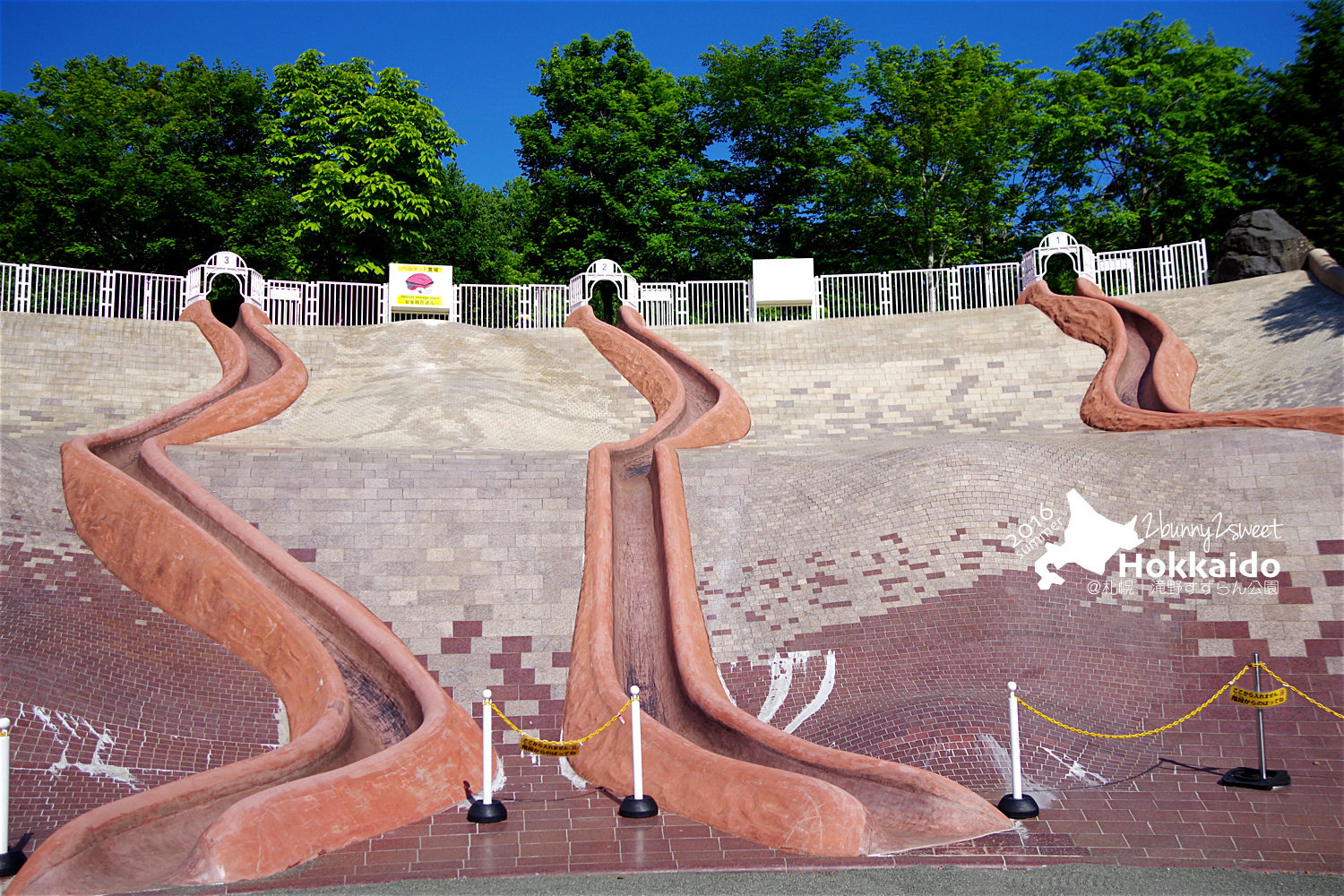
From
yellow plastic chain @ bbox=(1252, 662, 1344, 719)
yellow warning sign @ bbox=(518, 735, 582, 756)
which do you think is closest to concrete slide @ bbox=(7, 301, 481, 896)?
yellow warning sign @ bbox=(518, 735, 582, 756)

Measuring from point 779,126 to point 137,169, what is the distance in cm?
1825

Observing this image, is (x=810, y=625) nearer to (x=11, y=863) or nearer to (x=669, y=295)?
(x=11, y=863)

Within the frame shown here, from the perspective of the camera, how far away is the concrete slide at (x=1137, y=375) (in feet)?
38.8

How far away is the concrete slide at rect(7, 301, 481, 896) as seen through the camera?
611 centimetres

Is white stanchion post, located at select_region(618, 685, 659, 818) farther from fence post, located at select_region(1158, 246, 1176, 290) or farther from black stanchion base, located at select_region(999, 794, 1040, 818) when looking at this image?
fence post, located at select_region(1158, 246, 1176, 290)

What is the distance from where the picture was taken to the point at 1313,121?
69.2ft

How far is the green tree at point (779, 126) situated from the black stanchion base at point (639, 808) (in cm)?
2387

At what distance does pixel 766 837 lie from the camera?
6.65 m

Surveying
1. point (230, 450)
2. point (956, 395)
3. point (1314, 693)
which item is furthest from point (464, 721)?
point (956, 395)

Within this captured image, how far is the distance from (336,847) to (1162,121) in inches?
1127

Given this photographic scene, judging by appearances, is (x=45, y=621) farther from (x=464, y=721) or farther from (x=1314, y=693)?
(x=1314, y=693)

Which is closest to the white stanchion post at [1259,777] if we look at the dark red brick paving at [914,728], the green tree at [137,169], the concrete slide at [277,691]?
the dark red brick paving at [914,728]

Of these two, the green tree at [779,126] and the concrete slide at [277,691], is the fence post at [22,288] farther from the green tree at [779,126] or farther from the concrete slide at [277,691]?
the green tree at [779,126]

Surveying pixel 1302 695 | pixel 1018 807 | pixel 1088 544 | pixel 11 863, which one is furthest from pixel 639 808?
pixel 1088 544
